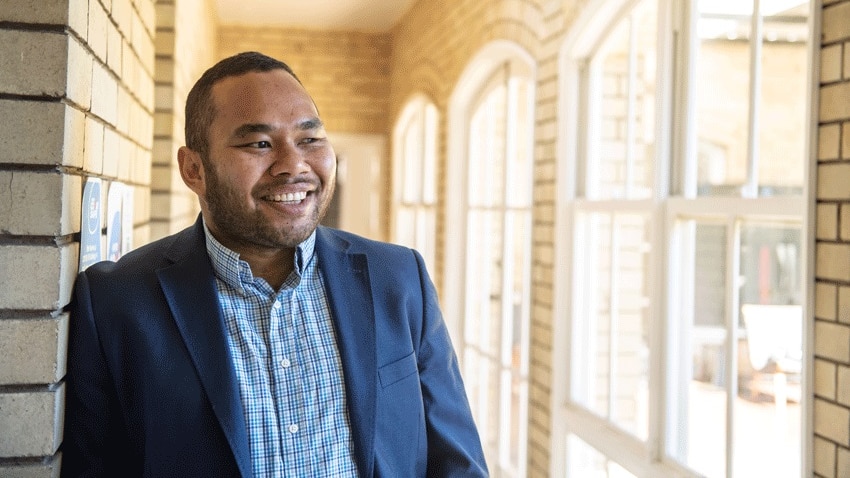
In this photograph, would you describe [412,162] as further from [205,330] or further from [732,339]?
[205,330]

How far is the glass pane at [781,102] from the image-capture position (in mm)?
2193

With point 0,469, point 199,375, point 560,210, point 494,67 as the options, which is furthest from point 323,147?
point 494,67

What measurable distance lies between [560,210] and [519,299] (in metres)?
1.04

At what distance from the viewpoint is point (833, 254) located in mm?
1839

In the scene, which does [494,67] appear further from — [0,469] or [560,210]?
[0,469]

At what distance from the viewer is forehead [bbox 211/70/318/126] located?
1.48 meters

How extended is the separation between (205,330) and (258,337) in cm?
10

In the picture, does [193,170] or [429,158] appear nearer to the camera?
[193,170]

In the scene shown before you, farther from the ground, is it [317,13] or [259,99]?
[317,13]

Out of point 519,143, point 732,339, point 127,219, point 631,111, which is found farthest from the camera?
point 519,143

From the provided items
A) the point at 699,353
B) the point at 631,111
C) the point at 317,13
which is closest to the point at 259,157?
the point at 699,353

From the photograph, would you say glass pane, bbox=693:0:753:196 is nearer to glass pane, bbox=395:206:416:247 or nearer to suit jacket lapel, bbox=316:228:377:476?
suit jacket lapel, bbox=316:228:377:476

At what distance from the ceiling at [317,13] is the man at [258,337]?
19.3 feet

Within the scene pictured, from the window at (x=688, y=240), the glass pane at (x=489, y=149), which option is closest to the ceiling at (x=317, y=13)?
the glass pane at (x=489, y=149)
